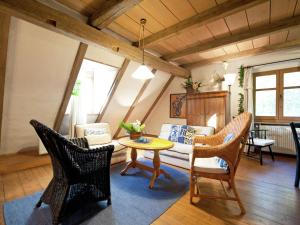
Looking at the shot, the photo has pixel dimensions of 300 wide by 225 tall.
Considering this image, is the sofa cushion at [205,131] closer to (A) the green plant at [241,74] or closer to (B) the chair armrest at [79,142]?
(A) the green plant at [241,74]

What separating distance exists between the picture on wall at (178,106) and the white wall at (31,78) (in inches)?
138

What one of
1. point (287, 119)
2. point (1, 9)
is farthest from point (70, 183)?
point (287, 119)

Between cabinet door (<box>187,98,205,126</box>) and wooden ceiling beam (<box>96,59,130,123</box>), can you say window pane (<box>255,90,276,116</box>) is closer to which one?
cabinet door (<box>187,98,205,126</box>)

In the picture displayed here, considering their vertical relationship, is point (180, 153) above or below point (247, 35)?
below

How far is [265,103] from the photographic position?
4.04m

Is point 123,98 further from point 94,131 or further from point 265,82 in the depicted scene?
point 265,82

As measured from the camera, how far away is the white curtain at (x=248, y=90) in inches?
157

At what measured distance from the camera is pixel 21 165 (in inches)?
109

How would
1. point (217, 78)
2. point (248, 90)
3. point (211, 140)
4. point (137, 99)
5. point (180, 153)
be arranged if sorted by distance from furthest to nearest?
point (137, 99), point (217, 78), point (248, 90), point (180, 153), point (211, 140)

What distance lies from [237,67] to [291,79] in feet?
3.86

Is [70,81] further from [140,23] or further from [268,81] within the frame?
[268,81]

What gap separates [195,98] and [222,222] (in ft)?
10.7

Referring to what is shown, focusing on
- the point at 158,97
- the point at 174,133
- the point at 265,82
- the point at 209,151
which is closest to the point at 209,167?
the point at 209,151

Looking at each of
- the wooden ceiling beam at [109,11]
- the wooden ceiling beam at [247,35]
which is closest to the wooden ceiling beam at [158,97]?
the wooden ceiling beam at [247,35]
